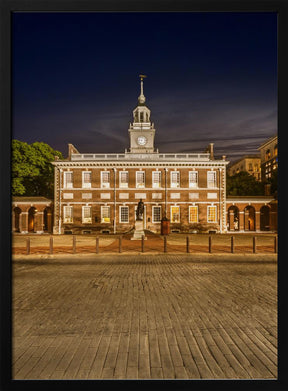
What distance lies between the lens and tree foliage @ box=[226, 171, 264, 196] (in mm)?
43250

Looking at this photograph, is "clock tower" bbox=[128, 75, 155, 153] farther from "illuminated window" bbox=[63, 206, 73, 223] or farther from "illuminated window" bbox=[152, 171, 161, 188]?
"illuminated window" bbox=[63, 206, 73, 223]

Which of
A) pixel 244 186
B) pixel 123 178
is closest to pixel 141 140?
pixel 123 178

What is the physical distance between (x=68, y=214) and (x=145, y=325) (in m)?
31.1

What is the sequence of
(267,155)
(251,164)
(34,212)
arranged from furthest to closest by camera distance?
(251,164) → (267,155) → (34,212)

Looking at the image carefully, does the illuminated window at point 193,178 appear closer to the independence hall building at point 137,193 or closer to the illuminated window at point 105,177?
the independence hall building at point 137,193

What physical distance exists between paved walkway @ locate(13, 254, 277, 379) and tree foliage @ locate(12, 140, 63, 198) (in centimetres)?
3060

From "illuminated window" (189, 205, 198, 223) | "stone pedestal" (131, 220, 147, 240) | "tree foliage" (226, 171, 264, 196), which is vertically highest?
"tree foliage" (226, 171, 264, 196)

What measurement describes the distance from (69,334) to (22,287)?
373 centimetres

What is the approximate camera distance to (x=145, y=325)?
521 cm

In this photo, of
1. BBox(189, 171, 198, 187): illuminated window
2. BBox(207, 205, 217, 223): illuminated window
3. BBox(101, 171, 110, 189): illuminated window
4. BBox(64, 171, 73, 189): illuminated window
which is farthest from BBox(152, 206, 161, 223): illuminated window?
BBox(64, 171, 73, 189): illuminated window

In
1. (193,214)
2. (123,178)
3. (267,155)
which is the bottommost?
(193,214)

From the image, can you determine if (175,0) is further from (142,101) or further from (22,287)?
(142,101)

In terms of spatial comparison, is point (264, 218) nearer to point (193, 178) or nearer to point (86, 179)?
point (193, 178)
